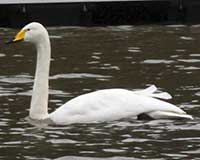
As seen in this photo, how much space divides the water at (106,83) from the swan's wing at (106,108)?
0.37 feet

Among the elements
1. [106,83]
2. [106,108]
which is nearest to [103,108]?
[106,108]

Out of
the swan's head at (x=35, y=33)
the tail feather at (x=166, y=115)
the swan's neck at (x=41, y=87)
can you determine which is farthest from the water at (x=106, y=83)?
the swan's head at (x=35, y=33)

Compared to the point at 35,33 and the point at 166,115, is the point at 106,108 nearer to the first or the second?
the point at 166,115

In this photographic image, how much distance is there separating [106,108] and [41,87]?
37.1 inches

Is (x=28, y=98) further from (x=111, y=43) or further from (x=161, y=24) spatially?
(x=161, y=24)

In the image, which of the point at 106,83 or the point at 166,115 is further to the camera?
the point at 106,83

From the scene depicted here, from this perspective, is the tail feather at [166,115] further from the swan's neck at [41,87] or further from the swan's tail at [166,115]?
the swan's neck at [41,87]

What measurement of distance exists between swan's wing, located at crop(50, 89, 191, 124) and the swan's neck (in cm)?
22

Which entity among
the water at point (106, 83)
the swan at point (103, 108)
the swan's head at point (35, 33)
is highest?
the swan's head at point (35, 33)

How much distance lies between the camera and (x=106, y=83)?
1427 cm

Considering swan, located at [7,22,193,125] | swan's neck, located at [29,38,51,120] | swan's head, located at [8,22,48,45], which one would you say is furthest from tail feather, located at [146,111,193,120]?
swan's head, located at [8,22,48,45]

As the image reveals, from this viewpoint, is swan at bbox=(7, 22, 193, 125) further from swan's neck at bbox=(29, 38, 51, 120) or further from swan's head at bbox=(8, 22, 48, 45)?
swan's head at bbox=(8, 22, 48, 45)

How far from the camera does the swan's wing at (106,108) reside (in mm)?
10953

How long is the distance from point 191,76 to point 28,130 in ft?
15.6
